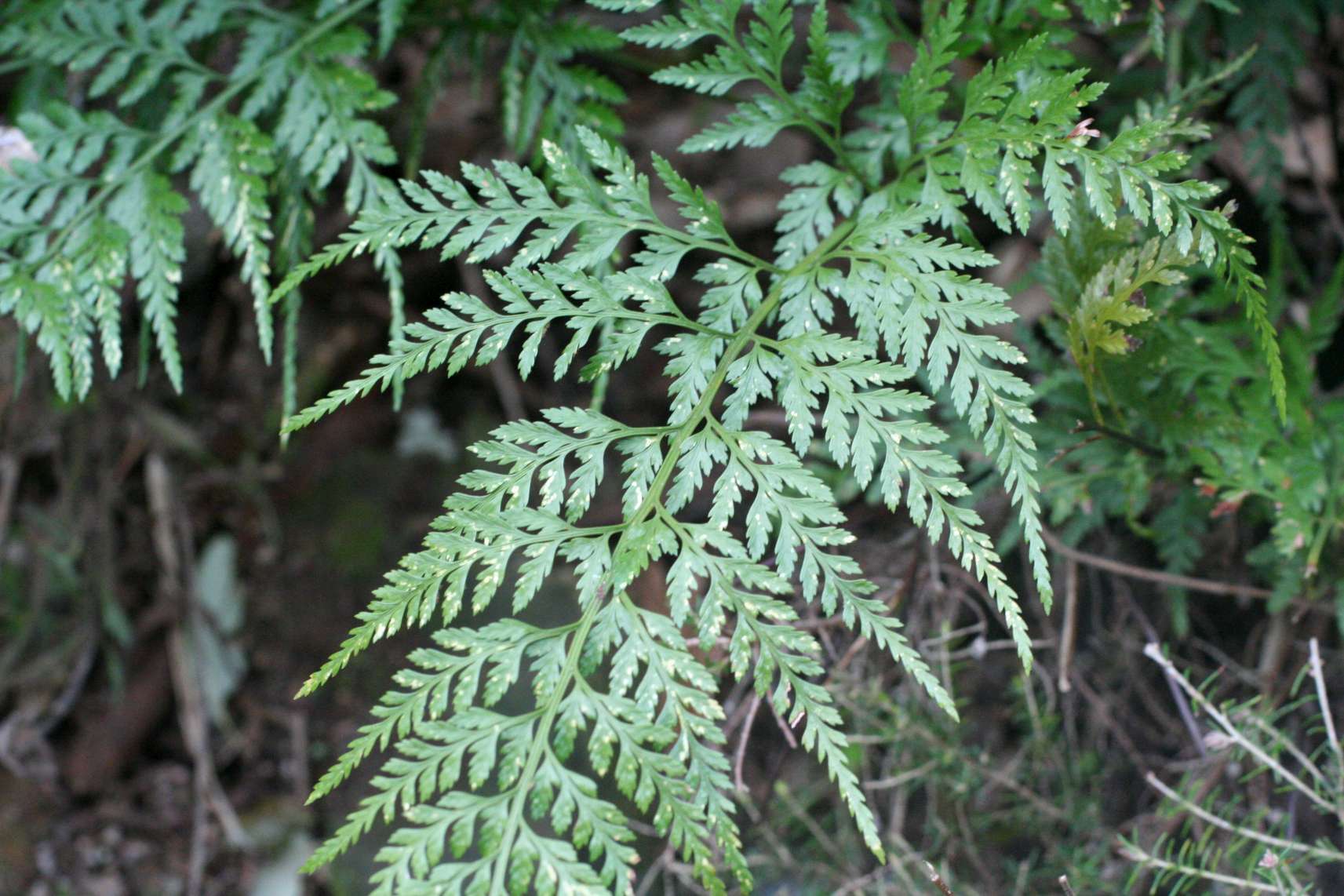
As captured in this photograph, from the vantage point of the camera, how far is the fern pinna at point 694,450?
1.25m

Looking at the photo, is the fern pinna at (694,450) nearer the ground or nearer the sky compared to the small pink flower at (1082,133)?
nearer the ground

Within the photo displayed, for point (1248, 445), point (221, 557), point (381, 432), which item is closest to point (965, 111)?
point (1248, 445)

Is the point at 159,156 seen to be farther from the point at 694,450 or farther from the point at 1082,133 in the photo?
the point at 1082,133

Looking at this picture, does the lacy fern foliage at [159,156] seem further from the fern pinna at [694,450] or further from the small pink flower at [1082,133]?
the small pink flower at [1082,133]

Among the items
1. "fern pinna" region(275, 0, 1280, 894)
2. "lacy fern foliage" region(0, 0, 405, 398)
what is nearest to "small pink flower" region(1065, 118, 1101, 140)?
"fern pinna" region(275, 0, 1280, 894)

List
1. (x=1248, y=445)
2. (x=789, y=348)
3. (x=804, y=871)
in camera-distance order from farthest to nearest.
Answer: (x=804, y=871), (x=1248, y=445), (x=789, y=348)

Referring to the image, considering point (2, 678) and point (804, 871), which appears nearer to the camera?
point (804, 871)

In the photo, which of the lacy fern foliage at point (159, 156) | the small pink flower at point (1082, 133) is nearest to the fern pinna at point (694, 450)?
the small pink flower at point (1082, 133)

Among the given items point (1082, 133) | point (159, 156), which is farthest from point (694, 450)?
point (159, 156)

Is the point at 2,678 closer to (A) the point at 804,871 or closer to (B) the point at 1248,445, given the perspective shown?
(A) the point at 804,871

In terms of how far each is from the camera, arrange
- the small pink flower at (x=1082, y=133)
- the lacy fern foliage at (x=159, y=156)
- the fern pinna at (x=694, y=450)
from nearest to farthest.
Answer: the fern pinna at (x=694, y=450) < the small pink flower at (x=1082, y=133) < the lacy fern foliage at (x=159, y=156)

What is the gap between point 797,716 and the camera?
1.27 meters

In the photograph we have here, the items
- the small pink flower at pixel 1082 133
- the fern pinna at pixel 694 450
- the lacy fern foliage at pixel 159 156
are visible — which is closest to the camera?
the fern pinna at pixel 694 450

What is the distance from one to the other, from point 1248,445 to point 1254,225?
1027mm
